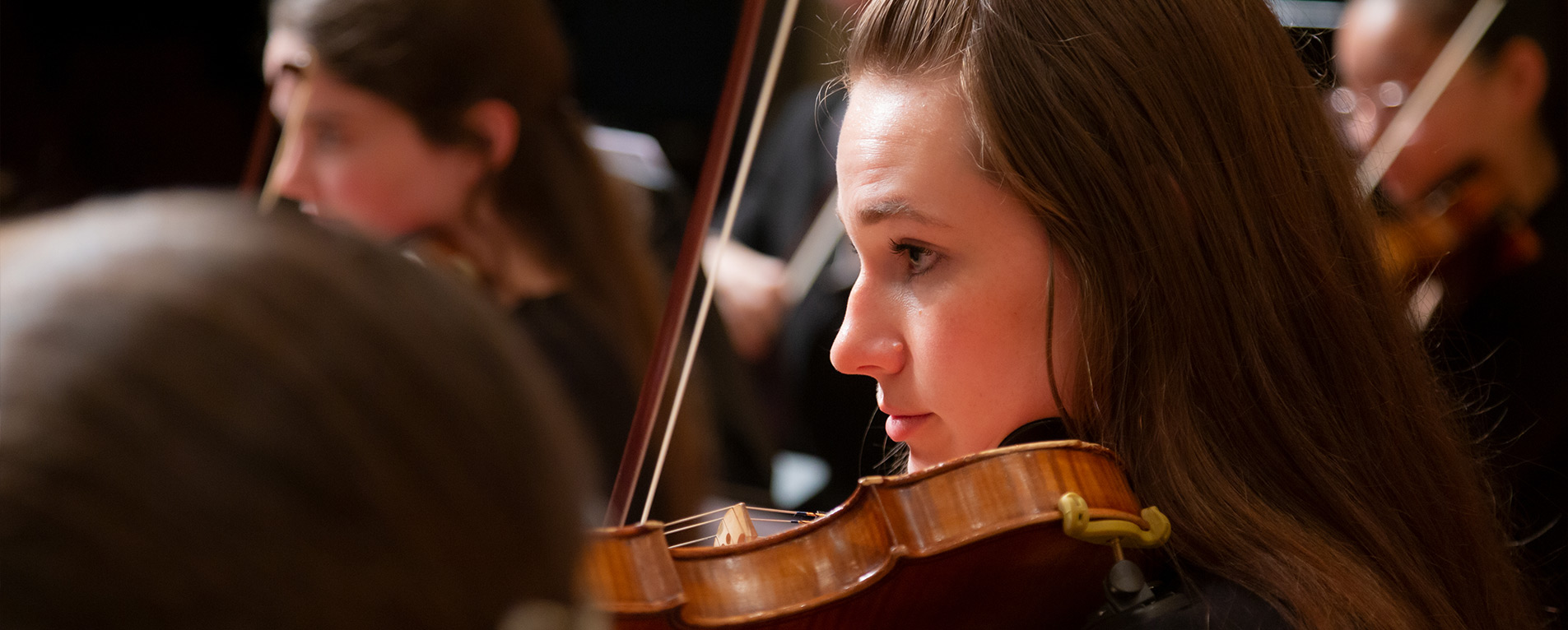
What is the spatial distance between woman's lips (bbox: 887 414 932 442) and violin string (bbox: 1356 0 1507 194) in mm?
1384

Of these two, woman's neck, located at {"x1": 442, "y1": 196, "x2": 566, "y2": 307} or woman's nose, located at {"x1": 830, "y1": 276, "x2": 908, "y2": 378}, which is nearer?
woman's nose, located at {"x1": 830, "y1": 276, "x2": 908, "y2": 378}

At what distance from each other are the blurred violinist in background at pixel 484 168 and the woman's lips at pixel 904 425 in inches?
35.7

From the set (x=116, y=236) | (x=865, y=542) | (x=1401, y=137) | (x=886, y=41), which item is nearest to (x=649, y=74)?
(x=1401, y=137)

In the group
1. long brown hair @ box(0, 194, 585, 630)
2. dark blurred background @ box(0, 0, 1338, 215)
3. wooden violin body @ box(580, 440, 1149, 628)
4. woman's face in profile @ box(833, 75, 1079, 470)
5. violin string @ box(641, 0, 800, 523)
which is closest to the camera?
long brown hair @ box(0, 194, 585, 630)

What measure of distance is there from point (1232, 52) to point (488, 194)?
51.0 inches

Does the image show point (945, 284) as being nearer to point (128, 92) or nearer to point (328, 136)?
point (328, 136)

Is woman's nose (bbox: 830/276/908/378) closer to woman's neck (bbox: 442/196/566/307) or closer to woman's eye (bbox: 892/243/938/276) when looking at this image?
woman's eye (bbox: 892/243/938/276)

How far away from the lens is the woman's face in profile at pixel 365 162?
183cm

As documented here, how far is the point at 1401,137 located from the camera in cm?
205

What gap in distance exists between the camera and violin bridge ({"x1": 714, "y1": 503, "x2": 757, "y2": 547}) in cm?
90

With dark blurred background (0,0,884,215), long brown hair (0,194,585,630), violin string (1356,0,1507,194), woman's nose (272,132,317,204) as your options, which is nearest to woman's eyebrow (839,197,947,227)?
long brown hair (0,194,585,630)

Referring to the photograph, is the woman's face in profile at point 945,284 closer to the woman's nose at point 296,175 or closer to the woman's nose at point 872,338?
the woman's nose at point 872,338

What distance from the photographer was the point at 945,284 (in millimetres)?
827

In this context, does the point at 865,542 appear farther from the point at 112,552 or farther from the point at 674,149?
the point at 674,149
